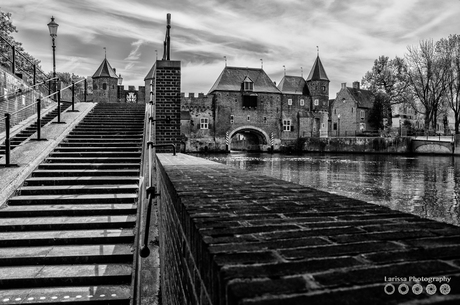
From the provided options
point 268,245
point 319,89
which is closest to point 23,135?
point 268,245

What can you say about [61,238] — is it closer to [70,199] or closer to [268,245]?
[70,199]

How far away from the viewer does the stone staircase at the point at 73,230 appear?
429 centimetres

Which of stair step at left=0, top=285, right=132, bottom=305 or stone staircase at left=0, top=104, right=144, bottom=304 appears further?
stone staircase at left=0, top=104, right=144, bottom=304

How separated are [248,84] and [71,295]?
50261mm

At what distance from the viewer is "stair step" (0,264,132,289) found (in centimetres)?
431

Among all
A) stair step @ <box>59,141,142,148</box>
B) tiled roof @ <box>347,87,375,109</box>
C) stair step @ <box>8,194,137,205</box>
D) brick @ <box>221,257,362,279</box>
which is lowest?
stair step @ <box>8,194,137,205</box>

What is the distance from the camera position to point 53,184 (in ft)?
23.8

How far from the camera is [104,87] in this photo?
56.7 m

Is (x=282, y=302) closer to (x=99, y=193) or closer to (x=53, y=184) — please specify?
(x=99, y=193)

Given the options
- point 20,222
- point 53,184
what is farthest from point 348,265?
point 53,184

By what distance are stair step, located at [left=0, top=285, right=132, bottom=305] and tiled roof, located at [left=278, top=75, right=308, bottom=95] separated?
5301 centimetres

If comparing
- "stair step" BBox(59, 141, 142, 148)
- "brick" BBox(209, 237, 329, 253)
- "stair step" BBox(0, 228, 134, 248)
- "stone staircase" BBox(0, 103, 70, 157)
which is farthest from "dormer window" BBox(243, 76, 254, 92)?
"brick" BBox(209, 237, 329, 253)

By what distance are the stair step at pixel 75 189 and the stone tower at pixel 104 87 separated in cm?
5204

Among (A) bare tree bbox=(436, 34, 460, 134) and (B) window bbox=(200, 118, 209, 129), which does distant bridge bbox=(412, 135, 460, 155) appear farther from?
(B) window bbox=(200, 118, 209, 129)
